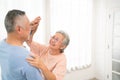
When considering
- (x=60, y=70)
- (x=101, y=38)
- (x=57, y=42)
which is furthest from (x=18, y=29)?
(x=101, y=38)

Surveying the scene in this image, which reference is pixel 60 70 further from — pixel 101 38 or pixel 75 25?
pixel 101 38

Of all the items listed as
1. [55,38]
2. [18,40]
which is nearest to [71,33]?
[55,38]

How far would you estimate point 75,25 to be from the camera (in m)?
4.11

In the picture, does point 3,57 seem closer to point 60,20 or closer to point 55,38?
point 55,38

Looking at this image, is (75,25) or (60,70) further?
(75,25)

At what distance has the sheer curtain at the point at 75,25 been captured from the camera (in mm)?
3676

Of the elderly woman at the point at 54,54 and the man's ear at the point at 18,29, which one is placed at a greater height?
the man's ear at the point at 18,29

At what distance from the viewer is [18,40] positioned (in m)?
1.11

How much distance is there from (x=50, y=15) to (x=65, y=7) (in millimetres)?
436

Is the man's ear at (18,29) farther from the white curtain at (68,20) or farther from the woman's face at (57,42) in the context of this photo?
the white curtain at (68,20)

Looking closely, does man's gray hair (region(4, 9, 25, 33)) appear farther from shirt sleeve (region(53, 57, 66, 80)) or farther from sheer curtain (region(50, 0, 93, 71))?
sheer curtain (region(50, 0, 93, 71))

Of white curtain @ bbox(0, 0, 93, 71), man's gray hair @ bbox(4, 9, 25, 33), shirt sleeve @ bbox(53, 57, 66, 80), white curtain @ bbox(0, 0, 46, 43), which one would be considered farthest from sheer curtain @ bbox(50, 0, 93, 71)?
man's gray hair @ bbox(4, 9, 25, 33)

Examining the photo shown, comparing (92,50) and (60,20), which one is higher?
(60,20)

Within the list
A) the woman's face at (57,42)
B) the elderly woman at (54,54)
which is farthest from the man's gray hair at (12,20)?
the woman's face at (57,42)
